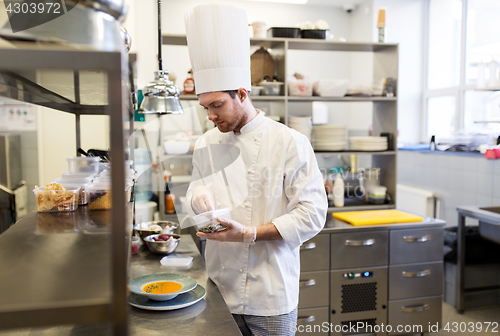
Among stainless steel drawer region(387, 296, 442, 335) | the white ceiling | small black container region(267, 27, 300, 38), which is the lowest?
stainless steel drawer region(387, 296, 442, 335)

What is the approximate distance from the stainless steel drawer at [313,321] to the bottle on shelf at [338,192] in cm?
89

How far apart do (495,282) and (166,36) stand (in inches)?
136

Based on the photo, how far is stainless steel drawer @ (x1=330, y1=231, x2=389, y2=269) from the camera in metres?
A: 2.75

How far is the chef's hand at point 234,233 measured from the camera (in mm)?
1516

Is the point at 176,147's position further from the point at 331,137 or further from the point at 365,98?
the point at 365,98

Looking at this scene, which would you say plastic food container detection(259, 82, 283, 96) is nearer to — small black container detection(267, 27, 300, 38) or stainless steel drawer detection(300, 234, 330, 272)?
small black container detection(267, 27, 300, 38)

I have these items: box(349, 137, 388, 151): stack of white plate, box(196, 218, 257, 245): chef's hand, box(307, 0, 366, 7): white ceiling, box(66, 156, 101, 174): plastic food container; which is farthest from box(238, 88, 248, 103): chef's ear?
box(307, 0, 366, 7): white ceiling

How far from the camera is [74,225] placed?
0.88 meters

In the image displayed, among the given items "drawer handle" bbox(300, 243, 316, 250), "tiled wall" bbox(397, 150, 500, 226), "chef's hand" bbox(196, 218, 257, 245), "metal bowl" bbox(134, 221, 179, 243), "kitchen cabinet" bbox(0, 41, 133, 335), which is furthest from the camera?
"tiled wall" bbox(397, 150, 500, 226)

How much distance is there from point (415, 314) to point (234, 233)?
2.01 metres

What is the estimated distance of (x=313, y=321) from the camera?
2.71m

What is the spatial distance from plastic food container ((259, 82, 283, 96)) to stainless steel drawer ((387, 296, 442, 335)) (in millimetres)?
1779

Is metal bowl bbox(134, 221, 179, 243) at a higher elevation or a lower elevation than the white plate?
higher

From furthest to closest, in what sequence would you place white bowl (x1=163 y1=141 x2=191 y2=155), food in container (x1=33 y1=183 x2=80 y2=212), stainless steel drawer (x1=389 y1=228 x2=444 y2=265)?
white bowl (x1=163 y1=141 x2=191 y2=155), stainless steel drawer (x1=389 y1=228 x2=444 y2=265), food in container (x1=33 y1=183 x2=80 y2=212)
